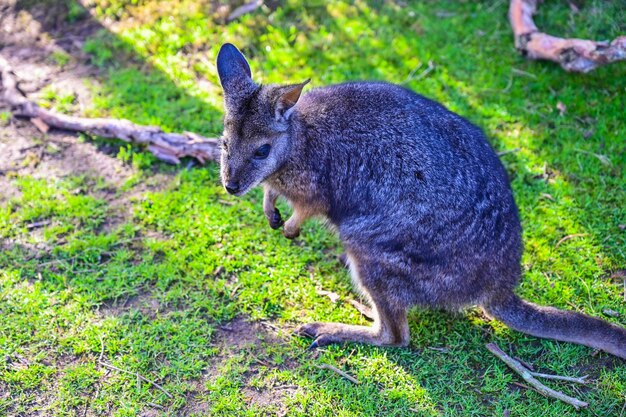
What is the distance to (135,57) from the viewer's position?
6.07 metres

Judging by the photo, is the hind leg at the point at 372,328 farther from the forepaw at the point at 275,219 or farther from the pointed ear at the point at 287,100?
the pointed ear at the point at 287,100

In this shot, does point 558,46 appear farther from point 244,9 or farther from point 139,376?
point 139,376

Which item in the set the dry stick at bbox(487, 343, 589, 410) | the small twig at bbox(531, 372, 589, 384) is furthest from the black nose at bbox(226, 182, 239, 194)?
the small twig at bbox(531, 372, 589, 384)

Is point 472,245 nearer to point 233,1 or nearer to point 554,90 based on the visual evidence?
point 554,90

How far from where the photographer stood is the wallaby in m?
3.59

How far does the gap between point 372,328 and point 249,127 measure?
56.6 inches

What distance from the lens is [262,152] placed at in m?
3.78

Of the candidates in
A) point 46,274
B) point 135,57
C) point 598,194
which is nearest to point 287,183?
point 46,274

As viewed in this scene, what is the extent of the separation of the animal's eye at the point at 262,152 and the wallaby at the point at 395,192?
13 mm

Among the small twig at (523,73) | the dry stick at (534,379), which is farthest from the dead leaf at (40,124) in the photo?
the small twig at (523,73)

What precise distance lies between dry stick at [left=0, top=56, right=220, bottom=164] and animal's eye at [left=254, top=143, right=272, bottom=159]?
3.72 ft

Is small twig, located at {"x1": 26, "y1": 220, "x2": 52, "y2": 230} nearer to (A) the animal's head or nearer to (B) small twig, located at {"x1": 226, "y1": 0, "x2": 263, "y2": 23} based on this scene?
(A) the animal's head

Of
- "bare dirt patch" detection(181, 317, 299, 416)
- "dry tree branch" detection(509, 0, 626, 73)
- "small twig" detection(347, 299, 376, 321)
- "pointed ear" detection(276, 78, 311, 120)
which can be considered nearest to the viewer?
"pointed ear" detection(276, 78, 311, 120)

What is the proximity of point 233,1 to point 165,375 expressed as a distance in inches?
165
